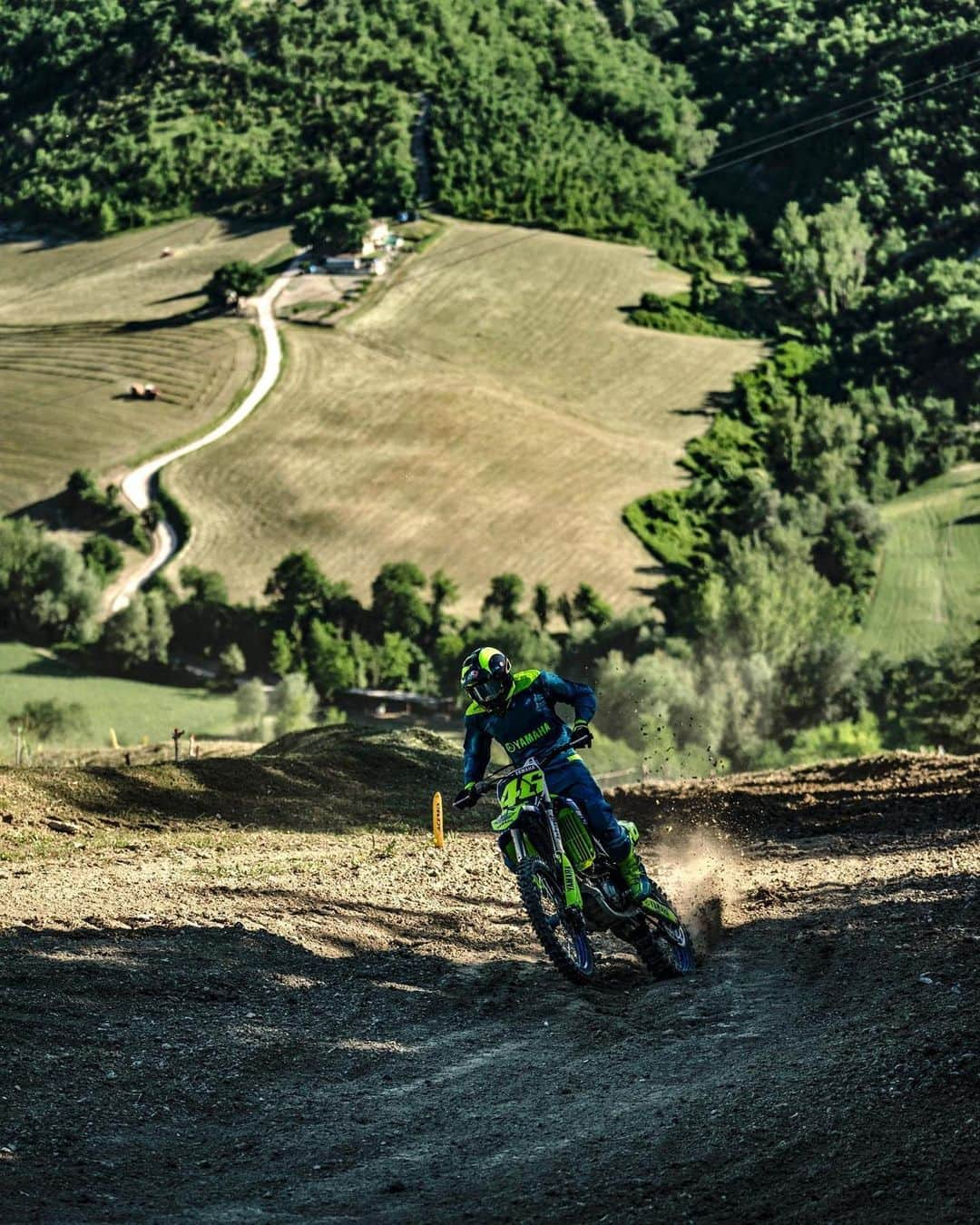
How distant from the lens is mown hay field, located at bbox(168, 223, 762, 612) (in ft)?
326

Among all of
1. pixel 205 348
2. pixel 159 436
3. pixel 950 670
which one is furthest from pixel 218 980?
pixel 205 348

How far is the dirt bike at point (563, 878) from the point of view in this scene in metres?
12.3

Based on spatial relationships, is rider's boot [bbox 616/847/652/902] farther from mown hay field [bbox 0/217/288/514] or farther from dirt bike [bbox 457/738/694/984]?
mown hay field [bbox 0/217/288/514]

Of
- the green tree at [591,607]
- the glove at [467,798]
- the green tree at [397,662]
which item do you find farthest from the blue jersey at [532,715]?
the green tree at [591,607]

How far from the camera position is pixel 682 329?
463 ft

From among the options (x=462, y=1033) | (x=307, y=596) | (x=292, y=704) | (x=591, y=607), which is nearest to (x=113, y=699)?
(x=292, y=704)

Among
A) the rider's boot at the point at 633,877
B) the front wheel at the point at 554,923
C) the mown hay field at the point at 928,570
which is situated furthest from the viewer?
the mown hay field at the point at 928,570

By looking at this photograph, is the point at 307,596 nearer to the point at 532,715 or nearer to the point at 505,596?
the point at 505,596

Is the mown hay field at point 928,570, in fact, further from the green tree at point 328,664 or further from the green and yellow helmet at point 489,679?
the green and yellow helmet at point 489,679

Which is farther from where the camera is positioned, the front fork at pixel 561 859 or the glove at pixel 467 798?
the glove at pixel 467 798

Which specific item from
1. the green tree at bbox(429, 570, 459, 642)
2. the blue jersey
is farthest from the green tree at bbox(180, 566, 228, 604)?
the blue jersey

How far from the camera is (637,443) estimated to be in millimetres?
118500

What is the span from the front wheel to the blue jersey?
0.92 m

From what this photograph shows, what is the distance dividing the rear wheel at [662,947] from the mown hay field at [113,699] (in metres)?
52.8
